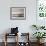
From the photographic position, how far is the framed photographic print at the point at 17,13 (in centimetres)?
737

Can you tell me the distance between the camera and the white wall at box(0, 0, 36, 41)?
291 inches

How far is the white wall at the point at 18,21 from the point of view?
7.38 m

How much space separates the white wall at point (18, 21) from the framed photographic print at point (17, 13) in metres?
0.14

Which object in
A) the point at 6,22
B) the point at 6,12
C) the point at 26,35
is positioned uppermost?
the point at 6,12

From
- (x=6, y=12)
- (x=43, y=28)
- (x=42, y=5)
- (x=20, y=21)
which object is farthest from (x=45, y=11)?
(x=6, y=12)

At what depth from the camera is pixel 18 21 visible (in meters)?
7.45

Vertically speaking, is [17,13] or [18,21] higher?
[17,13]

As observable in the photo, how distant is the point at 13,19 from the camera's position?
24.3 ft

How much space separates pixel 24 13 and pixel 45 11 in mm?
1019

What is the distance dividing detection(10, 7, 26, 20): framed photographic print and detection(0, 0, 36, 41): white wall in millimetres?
144

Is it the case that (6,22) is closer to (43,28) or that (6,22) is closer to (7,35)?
(7,35)

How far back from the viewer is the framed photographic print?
7371 mm

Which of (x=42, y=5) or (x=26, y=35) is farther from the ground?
(x=42, y=5)

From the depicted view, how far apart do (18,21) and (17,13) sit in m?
0.39
